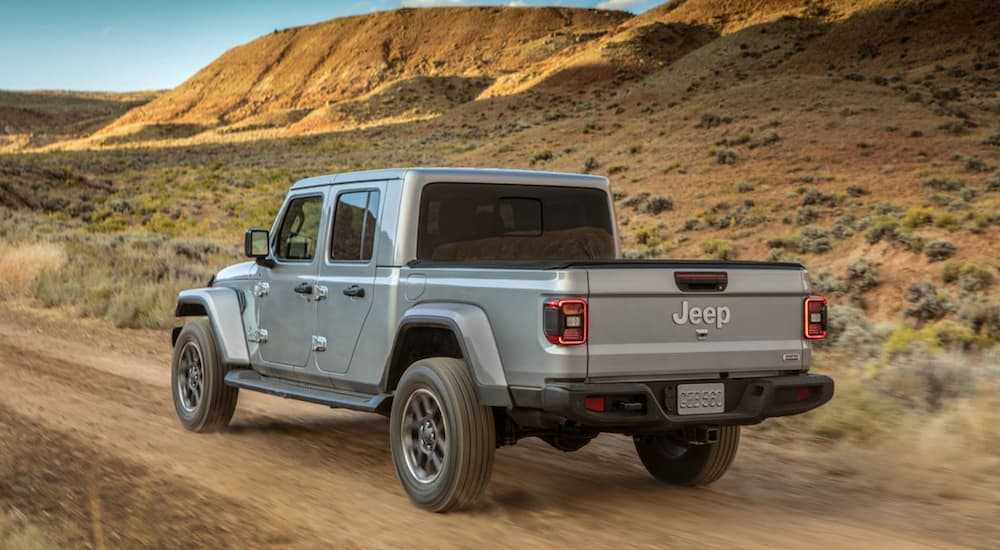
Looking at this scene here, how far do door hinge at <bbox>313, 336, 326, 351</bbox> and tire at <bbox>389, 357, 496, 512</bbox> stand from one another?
0.93 m

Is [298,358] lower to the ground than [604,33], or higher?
lower

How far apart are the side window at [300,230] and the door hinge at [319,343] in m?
0.58

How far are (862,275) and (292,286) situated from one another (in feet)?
57.3

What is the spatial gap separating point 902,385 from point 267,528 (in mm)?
5474

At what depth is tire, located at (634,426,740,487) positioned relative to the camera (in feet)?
20.2

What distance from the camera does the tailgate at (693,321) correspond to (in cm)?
495

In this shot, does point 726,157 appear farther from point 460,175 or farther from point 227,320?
point 460,175

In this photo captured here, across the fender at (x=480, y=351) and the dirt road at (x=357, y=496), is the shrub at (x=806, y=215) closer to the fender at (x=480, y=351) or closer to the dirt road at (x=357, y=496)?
the dirt road at (x=357, y=496)

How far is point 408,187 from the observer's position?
607cm

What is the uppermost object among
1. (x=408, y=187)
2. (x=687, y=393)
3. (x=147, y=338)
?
(x=408, y=187)

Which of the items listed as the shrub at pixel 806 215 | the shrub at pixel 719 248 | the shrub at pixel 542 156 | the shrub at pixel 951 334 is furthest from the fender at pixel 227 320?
the shrub at pixel 542 156

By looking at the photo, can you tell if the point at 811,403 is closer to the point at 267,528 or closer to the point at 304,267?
the point at 267,528

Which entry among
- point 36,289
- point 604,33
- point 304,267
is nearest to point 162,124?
point 604,33

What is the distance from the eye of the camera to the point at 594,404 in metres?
4.86
